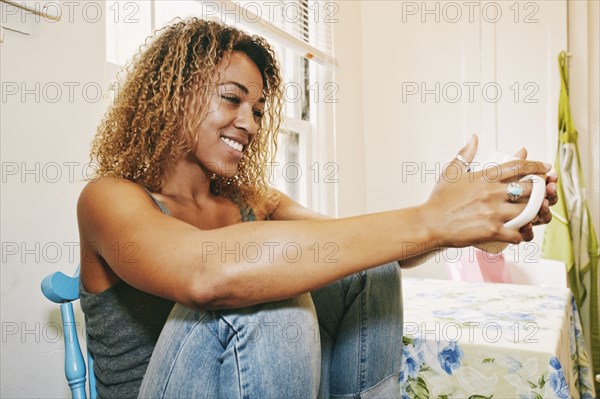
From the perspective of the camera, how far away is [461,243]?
0.66 meters

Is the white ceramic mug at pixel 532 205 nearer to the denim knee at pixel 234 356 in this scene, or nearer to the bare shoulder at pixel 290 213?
the denim knee at pixel 234 356

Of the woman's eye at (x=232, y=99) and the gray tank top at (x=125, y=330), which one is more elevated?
the woman's eye at (x=232, y=99)

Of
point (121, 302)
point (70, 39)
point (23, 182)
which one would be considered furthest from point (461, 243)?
point (70, 39)

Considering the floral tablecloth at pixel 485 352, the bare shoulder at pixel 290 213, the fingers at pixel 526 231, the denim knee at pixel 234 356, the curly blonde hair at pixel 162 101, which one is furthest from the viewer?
the bare shoulder at pixel 290 213

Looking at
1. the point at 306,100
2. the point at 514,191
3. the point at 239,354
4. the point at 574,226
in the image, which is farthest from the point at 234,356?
the point at 574,226

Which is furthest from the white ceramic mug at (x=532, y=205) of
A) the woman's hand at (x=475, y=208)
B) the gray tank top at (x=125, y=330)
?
the gray tank top at (x=125, y=330)

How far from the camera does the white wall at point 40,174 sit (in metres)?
0.95

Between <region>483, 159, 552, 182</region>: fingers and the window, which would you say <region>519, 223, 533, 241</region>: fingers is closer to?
<region>483, 159, 552, 182</region>: fingers

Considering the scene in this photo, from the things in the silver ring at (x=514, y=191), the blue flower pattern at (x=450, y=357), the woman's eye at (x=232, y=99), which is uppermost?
the woman's eye at (x=232, y=99)

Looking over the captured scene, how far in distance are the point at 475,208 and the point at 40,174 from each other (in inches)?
31.4

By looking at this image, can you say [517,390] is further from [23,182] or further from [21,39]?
[21,39]

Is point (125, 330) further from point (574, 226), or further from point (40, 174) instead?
point (574, 226)

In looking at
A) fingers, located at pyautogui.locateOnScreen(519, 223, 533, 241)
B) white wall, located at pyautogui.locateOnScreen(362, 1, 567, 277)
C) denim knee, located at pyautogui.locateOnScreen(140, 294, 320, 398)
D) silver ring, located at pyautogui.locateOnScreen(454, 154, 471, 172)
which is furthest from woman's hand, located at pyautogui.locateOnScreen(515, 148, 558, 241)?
white wall, located at pyautogui.locateOnScreen(362, 1, 567, 277)

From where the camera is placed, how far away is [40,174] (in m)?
1.01
